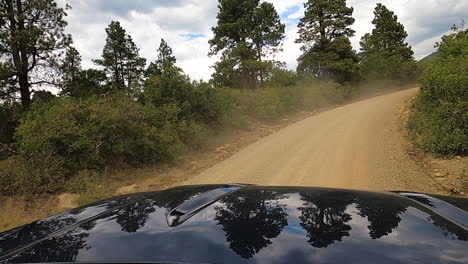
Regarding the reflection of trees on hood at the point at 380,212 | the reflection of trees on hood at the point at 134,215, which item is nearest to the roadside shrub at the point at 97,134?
the reflection of trees on hood at the point at 134,215

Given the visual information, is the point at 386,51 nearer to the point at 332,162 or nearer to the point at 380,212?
the point at 332,162

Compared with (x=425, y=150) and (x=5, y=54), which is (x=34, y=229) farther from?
(x=5, y=54)

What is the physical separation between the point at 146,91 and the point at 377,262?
10915 millimetres

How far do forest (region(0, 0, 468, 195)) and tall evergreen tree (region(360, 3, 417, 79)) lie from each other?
33.3 ft

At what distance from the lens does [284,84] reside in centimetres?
2508

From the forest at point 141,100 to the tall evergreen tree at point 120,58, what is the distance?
9 cm

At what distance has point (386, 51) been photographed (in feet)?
126

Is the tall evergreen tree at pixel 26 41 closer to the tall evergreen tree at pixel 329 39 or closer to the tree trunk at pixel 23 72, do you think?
the tree trunk at pixel 23 72

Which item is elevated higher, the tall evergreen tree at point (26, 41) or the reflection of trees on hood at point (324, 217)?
the tall evergreen tree at point (26, 41)

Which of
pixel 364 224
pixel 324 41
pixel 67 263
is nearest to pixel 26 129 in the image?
pixel 67 263

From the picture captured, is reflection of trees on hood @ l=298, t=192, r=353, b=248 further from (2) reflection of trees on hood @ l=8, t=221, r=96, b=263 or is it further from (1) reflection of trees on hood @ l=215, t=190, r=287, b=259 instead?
(2) reflection of trees on hood @ l=8, t=221, r=96, b=263

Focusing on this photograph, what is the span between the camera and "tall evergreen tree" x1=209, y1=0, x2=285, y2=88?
24219mm

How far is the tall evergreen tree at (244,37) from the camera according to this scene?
24.2 m

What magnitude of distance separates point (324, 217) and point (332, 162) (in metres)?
6.05
